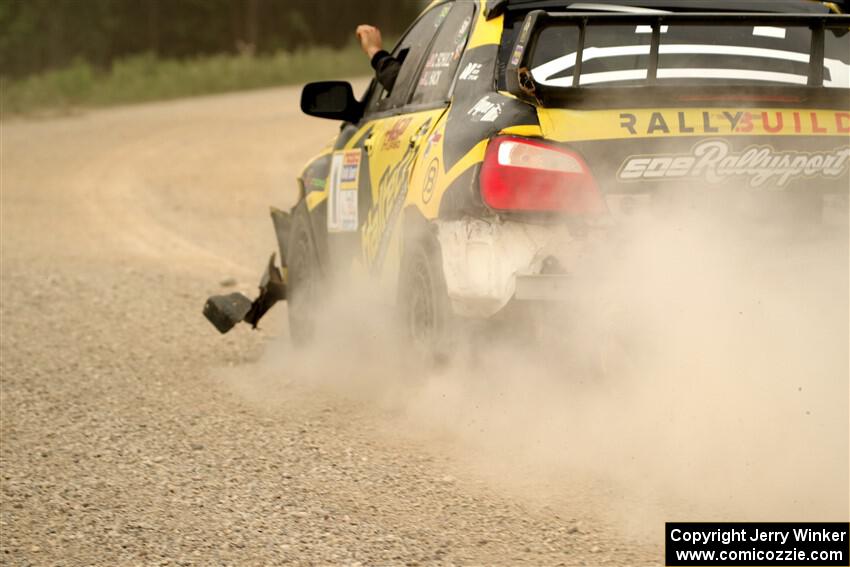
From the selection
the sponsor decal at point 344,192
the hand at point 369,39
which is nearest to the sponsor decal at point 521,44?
the sponsor decal at point 344,192

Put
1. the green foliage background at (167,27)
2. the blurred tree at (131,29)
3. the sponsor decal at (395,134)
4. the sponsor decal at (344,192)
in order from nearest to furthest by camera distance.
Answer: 1. the sponsor decal at (395,134)
2. the sponsor decal at (344,192)
3. the green foliage background at (167,27)
4. the blurred tree at (131,29)

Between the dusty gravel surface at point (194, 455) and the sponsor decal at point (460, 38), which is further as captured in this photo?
the sponsor decal at point (460, 38)

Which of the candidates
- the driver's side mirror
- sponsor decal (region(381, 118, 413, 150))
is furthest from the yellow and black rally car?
the driver's side mirror

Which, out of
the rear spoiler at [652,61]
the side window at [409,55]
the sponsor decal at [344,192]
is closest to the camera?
the rear spoiler at [652,61]

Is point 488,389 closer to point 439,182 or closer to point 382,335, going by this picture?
point 439,182

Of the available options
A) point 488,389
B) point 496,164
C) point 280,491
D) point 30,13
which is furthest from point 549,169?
point 30,13

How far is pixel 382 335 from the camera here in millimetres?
6344

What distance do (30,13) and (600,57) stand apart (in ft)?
199

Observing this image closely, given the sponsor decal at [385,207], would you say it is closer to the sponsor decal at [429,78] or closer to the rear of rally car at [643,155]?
the sponsor decal at [429,78]

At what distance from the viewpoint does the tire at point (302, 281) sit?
7293 mm

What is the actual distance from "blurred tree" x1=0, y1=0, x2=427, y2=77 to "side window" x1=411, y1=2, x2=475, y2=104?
5666 centimetres

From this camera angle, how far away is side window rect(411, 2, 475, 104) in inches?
226

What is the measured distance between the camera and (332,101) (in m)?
6.95

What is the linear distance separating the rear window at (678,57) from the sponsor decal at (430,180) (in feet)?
1.40
